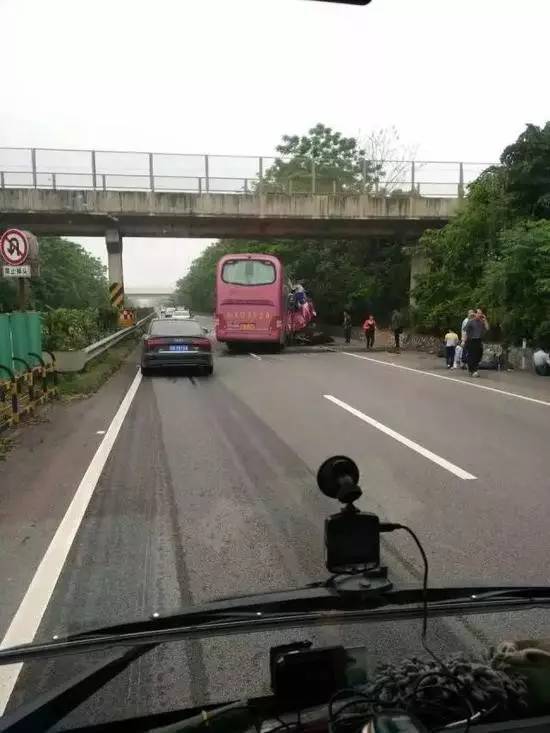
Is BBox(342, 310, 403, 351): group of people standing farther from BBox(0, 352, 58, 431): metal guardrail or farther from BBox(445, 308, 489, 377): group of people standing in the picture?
BBox(0, 352, 58, 431): metal guardrail

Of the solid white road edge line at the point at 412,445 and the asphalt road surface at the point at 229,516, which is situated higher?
the asphalt road surface at the point at 229,516

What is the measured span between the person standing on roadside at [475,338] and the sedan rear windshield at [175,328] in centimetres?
671

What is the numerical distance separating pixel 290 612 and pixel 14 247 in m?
11.9

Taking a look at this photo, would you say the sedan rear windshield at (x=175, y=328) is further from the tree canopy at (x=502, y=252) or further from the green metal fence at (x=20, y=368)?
the tree canopy at (x=502, y=252)

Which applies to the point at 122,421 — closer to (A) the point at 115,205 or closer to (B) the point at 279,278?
(B) the point at 279,278

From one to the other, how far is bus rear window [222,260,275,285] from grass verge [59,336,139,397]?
19.8ft

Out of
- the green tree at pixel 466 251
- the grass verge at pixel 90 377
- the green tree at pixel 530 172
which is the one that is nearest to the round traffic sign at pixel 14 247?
the grass verge at pixel 90 377

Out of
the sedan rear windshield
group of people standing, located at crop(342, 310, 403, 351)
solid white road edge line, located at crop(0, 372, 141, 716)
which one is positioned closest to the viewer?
solid white road edge line, located at crop(0, 372, 141, 716)

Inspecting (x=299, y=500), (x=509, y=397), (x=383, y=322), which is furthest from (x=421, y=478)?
(x=383, y=322)

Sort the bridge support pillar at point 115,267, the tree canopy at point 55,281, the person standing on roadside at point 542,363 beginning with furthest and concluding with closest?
the tree canopy at point 55,281, the bridge support pillar at point 115,267, the person standing on roadside at point 542,363

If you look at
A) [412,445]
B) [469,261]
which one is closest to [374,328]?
[469,261]

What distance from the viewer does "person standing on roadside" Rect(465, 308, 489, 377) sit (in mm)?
16581

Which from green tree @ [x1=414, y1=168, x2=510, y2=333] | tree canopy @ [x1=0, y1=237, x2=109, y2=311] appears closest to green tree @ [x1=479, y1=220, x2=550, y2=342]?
green tree @ [x1=414, y1=168, x2=510, y2=333]

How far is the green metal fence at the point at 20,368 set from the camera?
382 inches
